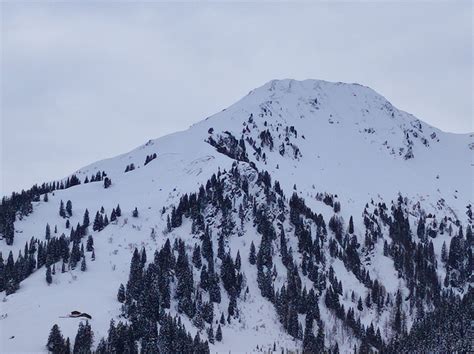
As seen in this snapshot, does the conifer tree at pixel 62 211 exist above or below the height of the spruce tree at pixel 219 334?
above

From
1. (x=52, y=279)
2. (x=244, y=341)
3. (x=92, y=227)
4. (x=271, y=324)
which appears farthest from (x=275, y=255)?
(x=52, y=279)

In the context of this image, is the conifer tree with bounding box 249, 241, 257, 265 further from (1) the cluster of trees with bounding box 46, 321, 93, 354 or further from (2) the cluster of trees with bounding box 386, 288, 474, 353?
(1) the cluster of trees with bounding box 46, 321, 93, 354

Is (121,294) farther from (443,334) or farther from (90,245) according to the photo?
(443,334)

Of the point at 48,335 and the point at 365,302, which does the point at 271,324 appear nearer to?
the point at 365,302

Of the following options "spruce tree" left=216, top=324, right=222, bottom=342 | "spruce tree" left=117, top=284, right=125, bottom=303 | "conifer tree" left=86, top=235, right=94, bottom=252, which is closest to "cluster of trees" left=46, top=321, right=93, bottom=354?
"spruce tree" left=117, top=284, right=125, bottom=303

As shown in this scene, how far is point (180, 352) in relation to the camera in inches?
5290

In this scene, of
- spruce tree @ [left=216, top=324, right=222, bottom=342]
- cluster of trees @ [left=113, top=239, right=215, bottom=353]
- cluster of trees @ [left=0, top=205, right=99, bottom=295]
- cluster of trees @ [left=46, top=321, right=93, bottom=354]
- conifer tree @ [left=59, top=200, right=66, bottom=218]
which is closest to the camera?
cluster of trees @ [left=46, top=321, right=93, bottom=354]

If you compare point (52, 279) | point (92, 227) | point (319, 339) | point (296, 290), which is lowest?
point (319, 339)

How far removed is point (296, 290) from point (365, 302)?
2622 centimetres

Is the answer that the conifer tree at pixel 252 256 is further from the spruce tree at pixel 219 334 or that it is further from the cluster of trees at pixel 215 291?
the spruce tree at pixel 219 334

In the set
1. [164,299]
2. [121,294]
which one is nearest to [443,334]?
[164,299]

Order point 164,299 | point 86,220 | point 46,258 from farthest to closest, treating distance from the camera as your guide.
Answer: point 86,220
point 46,258
point 164,299

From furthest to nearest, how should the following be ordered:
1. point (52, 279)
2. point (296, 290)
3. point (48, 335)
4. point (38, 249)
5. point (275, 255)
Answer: point (275, 255) < point (296, 290) < point (38, 249) < point (52, 279) < point (48, 335)

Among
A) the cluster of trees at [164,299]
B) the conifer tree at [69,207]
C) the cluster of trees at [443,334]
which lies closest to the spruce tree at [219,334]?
the cluster of trees at [164,299]
